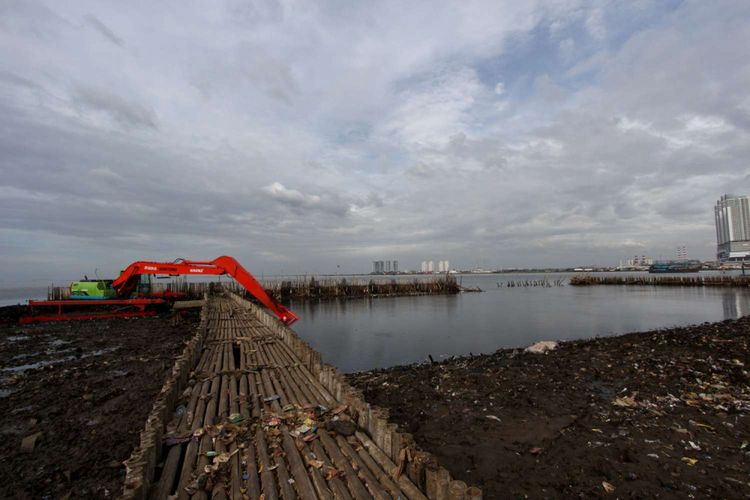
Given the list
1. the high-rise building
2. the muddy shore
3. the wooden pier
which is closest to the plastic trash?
the muddy shore

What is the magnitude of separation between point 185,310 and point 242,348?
19.0 metres

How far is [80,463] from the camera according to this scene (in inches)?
223

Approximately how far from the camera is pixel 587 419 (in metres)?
7.20

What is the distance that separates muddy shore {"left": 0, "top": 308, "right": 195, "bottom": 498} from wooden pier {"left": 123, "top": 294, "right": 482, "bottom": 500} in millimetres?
1468

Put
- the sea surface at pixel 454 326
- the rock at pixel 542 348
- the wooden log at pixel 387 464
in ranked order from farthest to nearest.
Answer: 1. the sea surface at pixel 454 326
2. the rock at pixel 542 348
3. the wooden log at pixel 387 464

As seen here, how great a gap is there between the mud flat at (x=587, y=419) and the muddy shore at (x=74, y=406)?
5318 millimetres

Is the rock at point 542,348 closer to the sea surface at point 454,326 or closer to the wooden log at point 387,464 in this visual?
the sea surface at point 454,326

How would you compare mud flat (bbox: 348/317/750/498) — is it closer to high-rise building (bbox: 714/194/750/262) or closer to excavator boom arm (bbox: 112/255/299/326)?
excavator boom arm (bbox: 112/255/299/326)

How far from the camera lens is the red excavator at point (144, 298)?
16.8 metres

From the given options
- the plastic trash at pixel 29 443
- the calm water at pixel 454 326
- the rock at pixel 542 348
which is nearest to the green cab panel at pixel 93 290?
the calm water at pixel 454 326

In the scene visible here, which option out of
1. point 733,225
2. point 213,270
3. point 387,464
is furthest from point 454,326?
point 733,225

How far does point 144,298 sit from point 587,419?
23437 millimetres

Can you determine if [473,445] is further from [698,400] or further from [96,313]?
[96,313]

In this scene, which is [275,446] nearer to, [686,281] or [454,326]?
[454,326]
